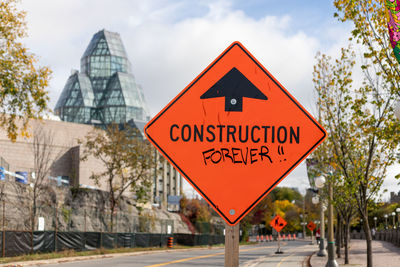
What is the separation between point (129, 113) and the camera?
115 metres

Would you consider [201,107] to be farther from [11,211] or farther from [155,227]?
[155,227]

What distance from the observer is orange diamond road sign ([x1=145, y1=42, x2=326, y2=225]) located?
133 inches

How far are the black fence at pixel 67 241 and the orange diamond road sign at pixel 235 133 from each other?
888 inches

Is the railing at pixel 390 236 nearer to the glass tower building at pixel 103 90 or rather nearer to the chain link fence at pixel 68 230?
the chain link fence at pixel 68 230

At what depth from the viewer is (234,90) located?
349cm

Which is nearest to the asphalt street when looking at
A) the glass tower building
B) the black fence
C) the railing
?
the black fence

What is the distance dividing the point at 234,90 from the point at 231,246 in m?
1.00

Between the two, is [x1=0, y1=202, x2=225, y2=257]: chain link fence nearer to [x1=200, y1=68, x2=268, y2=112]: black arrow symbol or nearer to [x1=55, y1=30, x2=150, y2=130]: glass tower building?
[x1=200, y1=68, x2=268, y2=112]: black arrow symbol

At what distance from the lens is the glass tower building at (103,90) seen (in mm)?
115688

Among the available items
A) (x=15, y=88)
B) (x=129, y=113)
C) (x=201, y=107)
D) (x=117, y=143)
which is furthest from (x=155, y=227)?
(x=129, y=113)

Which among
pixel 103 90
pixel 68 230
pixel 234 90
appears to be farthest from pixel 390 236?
pixel 103 90

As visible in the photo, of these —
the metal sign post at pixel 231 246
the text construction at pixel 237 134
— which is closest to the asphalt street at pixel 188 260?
the metal sign post at pixel 231 246

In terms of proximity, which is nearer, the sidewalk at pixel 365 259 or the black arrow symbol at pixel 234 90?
the black arrow symbol at pixel 234 90

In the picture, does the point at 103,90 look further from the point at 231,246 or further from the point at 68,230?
the point at 231,246
